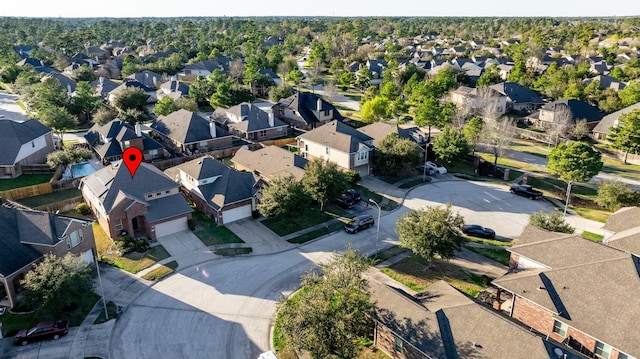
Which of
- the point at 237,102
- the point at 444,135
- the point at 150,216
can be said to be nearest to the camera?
the point at 150,216

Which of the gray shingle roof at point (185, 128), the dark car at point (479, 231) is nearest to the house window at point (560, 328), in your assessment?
the dark car at point (479, 231)

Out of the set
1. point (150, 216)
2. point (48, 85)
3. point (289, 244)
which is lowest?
point (289, 244)

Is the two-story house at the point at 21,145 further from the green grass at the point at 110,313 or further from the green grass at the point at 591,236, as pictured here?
the green grass at the point at 591,236

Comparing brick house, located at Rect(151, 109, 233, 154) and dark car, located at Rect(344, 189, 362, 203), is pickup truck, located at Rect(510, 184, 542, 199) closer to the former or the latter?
dark car, located at Rect(344, 189, 362, 203)

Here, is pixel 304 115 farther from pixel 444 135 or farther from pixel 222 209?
pixel 222 209

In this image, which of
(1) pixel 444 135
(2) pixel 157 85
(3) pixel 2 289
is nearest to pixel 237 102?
(2) pixel 157 85

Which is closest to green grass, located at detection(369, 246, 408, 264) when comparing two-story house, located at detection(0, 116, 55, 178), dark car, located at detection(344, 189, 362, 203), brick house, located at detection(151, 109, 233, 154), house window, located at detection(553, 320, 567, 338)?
dark car, located at detection(344, 189, 362, 203)

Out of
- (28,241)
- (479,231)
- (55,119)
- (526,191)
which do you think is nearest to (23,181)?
(55,119)
